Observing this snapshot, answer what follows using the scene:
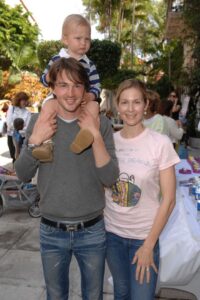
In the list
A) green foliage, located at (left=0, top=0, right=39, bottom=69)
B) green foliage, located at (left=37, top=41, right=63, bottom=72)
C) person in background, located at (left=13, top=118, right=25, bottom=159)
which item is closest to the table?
person in background, located at (left=13, top=118, right=25, bottom=159)

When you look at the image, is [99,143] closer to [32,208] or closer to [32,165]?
[32,165]

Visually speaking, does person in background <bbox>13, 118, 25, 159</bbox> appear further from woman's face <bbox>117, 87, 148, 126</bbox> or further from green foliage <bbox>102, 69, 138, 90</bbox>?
green foliage <bbox>102, 69, 138, 90</bbox>

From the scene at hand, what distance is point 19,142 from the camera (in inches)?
267

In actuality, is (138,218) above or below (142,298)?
above

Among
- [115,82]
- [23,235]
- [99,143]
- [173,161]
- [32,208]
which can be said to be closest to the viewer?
[99,143]

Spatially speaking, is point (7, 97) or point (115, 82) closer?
point (115, 82)

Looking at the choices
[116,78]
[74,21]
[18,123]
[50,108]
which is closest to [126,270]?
[50,108]

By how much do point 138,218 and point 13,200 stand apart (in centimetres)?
359

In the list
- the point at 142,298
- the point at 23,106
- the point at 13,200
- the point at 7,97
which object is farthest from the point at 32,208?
the point at 7,97

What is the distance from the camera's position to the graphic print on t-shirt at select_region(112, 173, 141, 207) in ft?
6.14

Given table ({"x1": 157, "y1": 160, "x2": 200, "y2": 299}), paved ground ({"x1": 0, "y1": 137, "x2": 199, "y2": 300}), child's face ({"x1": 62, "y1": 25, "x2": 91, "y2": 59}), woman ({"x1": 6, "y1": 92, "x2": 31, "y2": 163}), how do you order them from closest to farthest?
table ({"x1": 157, "y1": 160, "x2": 200, "y2": 299}) → child's face ({"x1": 62, "y1": 25, "x2": 91, "y2": 59}) → paved ground ({"x1": 0, "y1": 137, "x2": 199, "y2": 300}) → woman ({"x1": 6, "y1": 92, "x2": 31, "y2": 163})

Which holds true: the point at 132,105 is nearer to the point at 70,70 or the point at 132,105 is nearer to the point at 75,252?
the point at 70,70

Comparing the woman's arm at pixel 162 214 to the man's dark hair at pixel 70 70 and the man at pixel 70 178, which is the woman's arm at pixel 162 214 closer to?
the man at pixel 70 178

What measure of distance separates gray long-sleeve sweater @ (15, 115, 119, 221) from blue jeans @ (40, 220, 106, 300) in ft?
0.32
